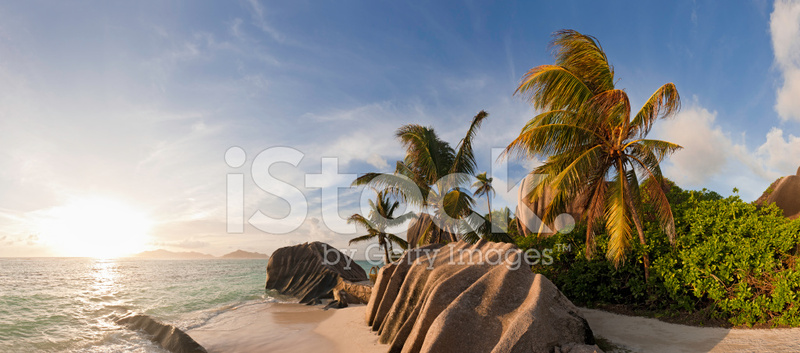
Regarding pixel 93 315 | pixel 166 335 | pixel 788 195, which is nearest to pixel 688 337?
pixel 788 195

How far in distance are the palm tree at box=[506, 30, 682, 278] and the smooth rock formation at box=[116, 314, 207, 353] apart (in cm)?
1070

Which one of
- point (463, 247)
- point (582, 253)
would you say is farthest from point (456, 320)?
point (582, 253)

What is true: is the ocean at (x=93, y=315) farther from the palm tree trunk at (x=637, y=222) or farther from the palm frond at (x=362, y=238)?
the palm tree trunk at (x=637, y=222)

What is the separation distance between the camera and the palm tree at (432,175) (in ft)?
53.8

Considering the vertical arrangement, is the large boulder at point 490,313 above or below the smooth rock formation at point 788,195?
below

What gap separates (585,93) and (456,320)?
877 centimetres

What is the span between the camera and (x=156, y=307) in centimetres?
1870

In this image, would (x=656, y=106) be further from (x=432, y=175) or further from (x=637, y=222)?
(x=432, y=175)

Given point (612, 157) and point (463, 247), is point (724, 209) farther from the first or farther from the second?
point (463, 247)

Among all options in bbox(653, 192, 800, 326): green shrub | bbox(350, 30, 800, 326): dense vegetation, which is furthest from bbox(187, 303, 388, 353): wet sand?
bbox(653, 192, 800, 326): green shrub

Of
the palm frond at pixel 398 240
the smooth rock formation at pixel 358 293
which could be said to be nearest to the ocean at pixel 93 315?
the smooth rock formation at pixel 358 293

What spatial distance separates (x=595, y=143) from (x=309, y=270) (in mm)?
18029

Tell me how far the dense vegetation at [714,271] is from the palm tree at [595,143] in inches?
18.7

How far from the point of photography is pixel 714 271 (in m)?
8.73
